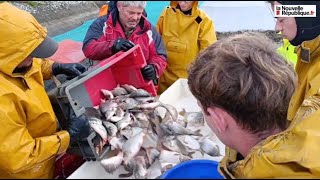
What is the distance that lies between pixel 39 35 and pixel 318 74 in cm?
162

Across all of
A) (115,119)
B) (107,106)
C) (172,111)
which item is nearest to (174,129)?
(172,111)

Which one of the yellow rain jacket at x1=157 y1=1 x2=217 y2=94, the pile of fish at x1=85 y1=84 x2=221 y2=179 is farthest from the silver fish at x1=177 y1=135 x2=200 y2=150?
the yellow rain jacket at x1=157 y1=1 x2=217 y2=94

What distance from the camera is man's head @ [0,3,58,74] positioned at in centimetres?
217

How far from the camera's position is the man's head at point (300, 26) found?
2.21 m

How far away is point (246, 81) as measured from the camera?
1275 millimetres

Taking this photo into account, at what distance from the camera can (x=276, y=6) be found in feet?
7.48

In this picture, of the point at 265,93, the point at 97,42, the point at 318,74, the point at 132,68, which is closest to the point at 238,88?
the point at 265,93

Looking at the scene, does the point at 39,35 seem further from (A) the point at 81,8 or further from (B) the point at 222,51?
(A) the point at 81,8

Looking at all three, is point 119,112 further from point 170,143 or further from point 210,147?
point 210,147

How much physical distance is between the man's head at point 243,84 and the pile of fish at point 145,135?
78 cm

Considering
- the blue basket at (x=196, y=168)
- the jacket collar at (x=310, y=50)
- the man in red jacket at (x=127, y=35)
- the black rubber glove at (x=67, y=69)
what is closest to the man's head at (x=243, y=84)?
the blue basket at (x=196, y=168)

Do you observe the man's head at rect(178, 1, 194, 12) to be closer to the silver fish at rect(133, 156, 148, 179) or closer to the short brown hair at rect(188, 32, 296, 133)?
the silver fish at rect(133, 156, 148, 179)

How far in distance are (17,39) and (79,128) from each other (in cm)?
61

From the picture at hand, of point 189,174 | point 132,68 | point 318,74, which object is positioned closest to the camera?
point 189,174
